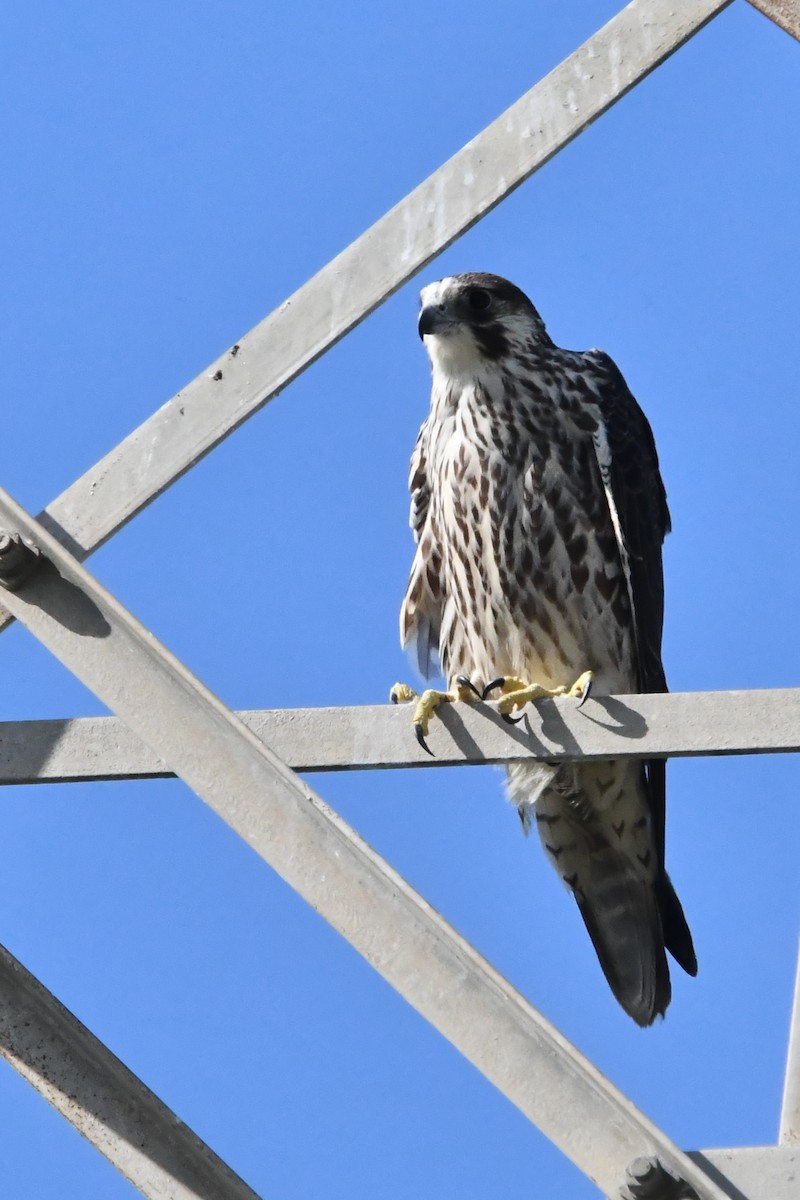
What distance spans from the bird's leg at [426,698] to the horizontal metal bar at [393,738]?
16mm

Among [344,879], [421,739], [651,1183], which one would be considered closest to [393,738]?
[421,739]

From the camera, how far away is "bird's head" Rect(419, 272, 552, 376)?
13.1ft

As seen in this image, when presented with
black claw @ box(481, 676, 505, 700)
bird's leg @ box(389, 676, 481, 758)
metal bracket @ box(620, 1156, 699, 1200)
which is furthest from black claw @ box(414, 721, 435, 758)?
black claw @ box(481, 676, 505, 700)

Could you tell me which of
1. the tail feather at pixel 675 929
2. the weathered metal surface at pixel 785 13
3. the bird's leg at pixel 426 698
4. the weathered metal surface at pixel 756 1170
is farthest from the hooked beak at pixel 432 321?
the weathered metal surface at pixel 756 1170

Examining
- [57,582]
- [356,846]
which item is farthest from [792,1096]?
[57,582]

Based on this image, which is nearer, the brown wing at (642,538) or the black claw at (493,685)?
the black claw at (493,685)

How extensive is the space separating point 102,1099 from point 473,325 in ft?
7.10

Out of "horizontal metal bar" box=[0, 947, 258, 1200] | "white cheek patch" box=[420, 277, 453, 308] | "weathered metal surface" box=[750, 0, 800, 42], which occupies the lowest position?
"horizontal metal bar" box=[0, 947, 258, 1200]

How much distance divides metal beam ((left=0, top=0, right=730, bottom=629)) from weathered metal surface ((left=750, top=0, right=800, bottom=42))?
14 cm

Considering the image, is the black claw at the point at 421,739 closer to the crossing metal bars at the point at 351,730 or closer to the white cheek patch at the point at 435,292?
the crossing metal bars at the point at 351,730

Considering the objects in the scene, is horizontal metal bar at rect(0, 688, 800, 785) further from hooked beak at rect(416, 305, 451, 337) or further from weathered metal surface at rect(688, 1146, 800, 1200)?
hooked beak at rect(416, 305, 451, 337)

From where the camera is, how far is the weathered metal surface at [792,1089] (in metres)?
2.56

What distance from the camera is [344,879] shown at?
6.99 feet

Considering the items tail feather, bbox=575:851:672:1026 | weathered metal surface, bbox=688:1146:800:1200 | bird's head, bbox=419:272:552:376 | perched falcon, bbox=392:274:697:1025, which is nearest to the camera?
weathered metal surface, bbox=688:1146:800:1200
